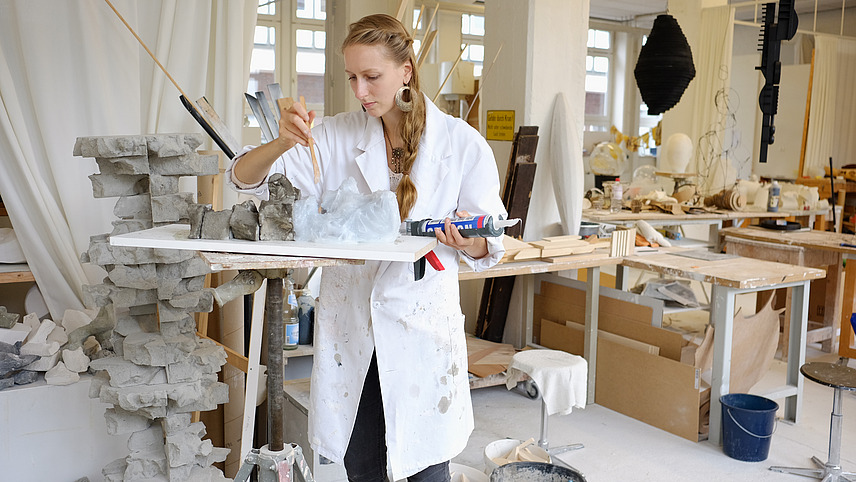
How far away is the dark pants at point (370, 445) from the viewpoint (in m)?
1.90

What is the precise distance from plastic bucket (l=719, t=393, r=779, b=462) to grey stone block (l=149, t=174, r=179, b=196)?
2679mm

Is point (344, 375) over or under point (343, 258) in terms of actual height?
under

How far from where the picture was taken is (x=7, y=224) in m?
3.63

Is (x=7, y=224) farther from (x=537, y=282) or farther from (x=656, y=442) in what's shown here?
(x=656, y=442)

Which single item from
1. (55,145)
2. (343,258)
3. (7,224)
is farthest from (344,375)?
(7,224)

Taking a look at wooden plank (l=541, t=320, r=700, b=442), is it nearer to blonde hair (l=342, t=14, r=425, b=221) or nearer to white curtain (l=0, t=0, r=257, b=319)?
blonde hair (l=342, t=14, r=425, b=221)

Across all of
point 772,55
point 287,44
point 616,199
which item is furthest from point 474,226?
point 287,44

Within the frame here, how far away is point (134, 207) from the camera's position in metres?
2.51

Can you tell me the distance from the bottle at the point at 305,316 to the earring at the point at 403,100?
70.1 inches

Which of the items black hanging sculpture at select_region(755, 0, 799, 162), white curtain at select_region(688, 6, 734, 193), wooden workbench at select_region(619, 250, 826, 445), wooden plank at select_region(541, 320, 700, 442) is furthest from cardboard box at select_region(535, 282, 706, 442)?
white curtain at select_region(688, 6, 734, 193)

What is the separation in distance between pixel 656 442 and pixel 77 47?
3270 mm

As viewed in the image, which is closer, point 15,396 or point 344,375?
point 344,375

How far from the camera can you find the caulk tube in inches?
61.6

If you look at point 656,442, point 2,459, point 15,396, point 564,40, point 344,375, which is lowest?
point 656,442
